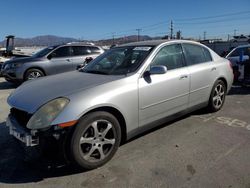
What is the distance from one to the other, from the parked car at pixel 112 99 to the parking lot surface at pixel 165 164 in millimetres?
236

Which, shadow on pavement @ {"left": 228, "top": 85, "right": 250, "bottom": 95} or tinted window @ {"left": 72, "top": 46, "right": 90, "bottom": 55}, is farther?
tinted window @ {"left": 72, "top": 46, "right": 90, "bottom": 55}

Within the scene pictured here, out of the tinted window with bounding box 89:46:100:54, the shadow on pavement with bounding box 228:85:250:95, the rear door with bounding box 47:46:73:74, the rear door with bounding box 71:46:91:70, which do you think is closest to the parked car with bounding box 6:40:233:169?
the shadow on pavement with bounding box 228:85:250:95

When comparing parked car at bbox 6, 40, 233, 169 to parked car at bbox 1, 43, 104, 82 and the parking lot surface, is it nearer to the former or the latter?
the parking lot surface

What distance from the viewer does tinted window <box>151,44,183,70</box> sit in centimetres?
400

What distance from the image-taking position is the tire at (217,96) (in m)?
5.03

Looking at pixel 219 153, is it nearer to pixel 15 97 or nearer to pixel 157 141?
pixel 157 141

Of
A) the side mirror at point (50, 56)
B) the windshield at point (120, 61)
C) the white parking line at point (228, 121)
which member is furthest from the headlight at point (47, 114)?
the side mirror at point (50, 56)

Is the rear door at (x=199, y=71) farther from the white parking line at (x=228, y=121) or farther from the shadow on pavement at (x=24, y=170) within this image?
the shadow on pavement at (x=24, y=170)

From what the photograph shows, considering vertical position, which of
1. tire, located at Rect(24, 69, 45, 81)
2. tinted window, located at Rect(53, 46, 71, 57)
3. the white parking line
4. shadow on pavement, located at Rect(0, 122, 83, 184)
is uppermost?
tinted window, located at Rect(53, 46, 71, 57)

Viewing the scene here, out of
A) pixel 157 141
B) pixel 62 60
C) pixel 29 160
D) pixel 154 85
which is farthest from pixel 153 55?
pixel 62 60

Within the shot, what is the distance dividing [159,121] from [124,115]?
0.82 meters

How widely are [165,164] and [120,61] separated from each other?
179 cm

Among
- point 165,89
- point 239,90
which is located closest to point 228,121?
point 165,89

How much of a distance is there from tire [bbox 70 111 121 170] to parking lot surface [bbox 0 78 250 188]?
0.14 m
